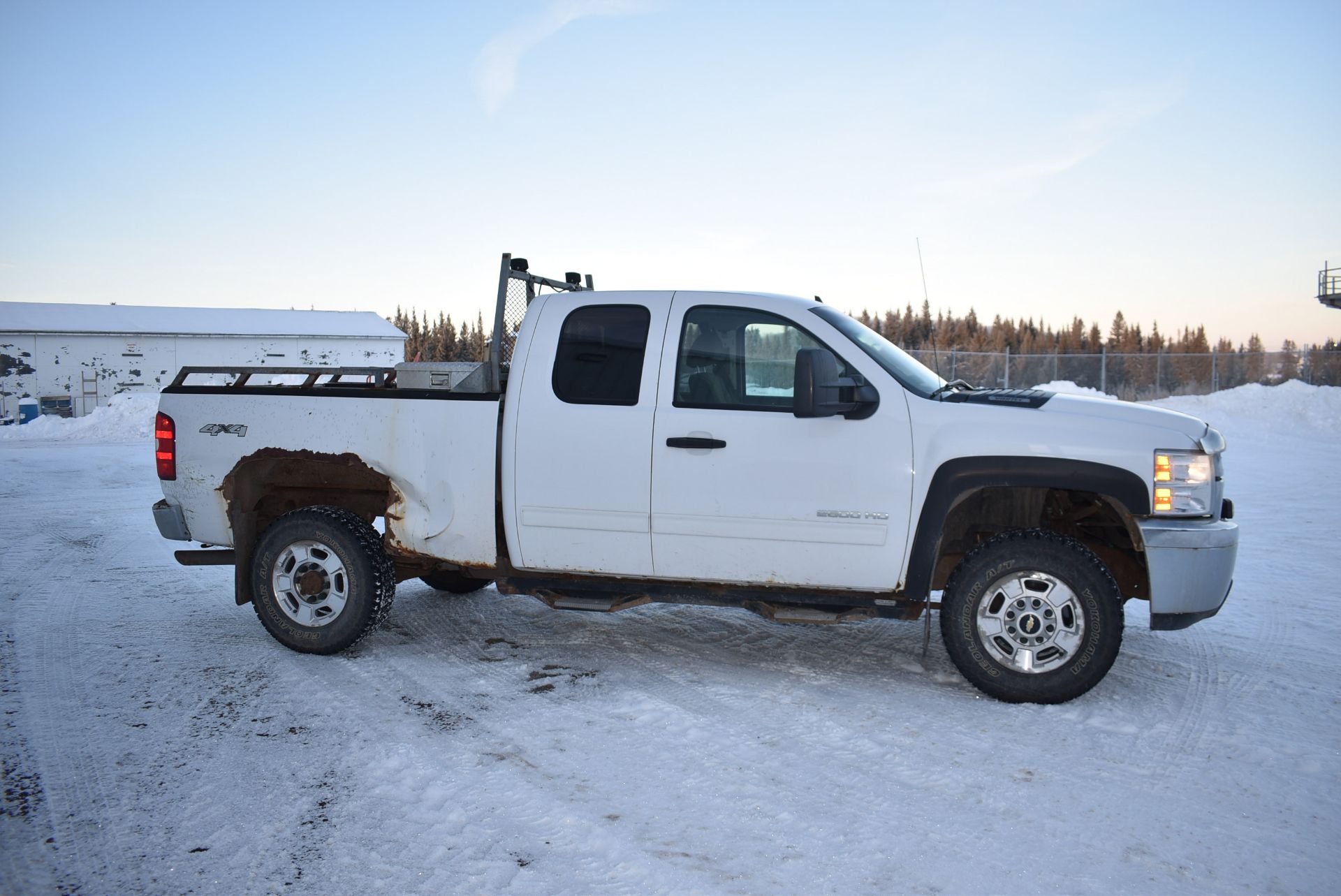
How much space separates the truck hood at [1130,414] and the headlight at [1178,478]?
108 millimetres

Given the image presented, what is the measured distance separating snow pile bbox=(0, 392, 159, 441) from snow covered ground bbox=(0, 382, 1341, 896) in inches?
716

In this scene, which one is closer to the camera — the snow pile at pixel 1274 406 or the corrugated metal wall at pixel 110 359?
the snow pile at pixel 1274 406

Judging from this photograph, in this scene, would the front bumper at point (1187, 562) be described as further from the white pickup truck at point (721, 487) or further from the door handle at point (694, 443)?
the door handle at point (694, 443)

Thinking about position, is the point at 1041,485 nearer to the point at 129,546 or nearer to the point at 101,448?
the point at 129,546

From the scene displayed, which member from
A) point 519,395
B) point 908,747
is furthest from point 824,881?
point 519,395

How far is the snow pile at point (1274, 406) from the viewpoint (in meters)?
23.1

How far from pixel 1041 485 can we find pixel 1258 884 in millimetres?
1986

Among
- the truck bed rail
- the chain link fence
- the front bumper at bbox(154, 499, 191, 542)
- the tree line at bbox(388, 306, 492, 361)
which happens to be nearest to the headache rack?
the truck bed rail

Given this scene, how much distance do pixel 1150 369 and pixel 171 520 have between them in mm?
31433

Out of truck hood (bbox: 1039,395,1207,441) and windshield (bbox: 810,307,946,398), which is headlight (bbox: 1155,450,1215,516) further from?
windshield (bbox: 810,307,946,398)

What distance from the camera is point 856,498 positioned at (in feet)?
15.3

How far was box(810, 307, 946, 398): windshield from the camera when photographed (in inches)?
188

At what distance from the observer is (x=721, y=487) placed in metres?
4.80

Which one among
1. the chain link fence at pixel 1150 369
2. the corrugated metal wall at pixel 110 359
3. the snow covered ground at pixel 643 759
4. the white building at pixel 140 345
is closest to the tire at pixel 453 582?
the snow covered ground at pixel 643 759
